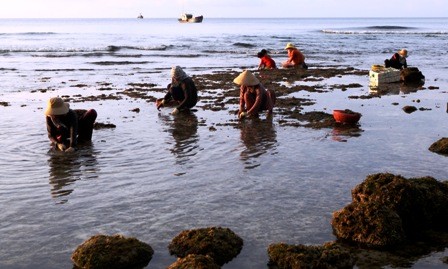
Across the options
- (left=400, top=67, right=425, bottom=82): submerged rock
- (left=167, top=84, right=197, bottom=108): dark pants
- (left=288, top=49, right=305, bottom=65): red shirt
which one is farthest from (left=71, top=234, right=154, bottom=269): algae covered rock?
(left=288, top=49, right=305, bottom=65): red shirt

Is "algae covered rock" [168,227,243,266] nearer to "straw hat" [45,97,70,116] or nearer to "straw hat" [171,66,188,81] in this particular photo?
"straw hat" [45,97,70,116]

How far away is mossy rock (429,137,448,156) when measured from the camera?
1042 cm

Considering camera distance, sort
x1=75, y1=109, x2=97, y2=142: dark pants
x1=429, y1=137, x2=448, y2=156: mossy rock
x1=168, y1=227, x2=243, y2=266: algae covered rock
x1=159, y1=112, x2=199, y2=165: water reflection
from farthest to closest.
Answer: x1=75, y1=109, x2=97, y2=142: dark pants, x1=159, y1=112, x2=199, y2=165: water reflection, x1=429, y1=137, x2=448, y2=156: mossy rock, x1=168, y1=227, x2=243, y2=266: algae covered rock

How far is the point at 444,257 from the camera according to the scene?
19.2ft

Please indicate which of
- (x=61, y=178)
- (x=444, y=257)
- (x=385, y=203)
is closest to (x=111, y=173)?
(x=61, y=178)

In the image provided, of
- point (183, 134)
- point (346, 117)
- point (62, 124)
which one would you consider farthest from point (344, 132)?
point (62, 124)

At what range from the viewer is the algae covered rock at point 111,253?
5.72 m

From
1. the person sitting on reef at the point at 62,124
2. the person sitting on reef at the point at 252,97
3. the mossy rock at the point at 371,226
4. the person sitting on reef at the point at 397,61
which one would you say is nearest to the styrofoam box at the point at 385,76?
the person sitting on reef at the point at 397,61

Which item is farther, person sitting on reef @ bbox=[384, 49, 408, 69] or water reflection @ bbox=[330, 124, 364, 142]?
person sitting on reef @ bbox=[384, 49, 408, 69]

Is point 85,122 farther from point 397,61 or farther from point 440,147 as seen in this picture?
point 397,61

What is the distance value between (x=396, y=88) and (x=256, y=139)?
1016 centimetres

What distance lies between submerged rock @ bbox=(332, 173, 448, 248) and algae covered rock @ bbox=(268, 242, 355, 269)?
20.9 inches

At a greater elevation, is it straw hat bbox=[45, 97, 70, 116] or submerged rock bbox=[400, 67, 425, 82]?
straw hat bbox=[45, 97, 70, 116]

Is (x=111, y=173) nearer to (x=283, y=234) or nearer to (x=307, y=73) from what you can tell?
(x=283, y=234)
